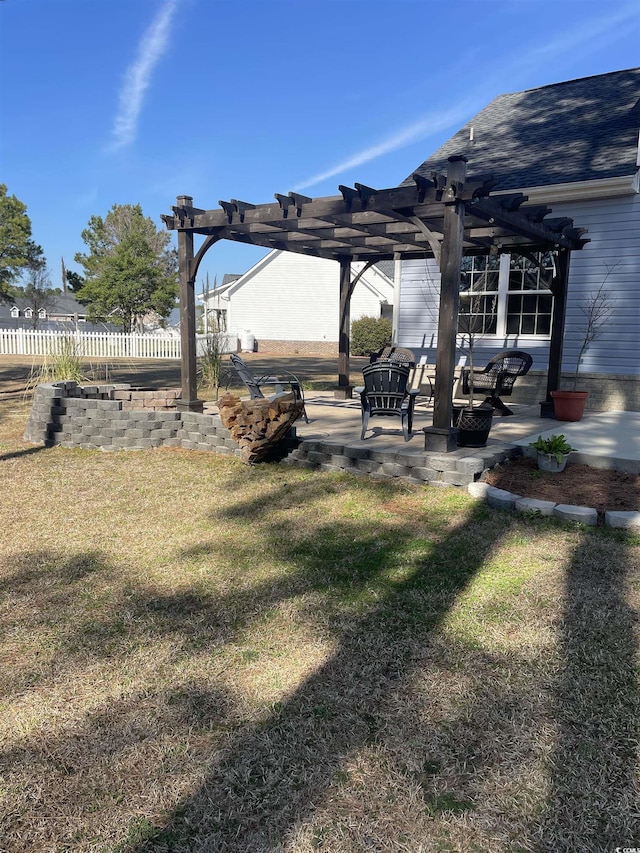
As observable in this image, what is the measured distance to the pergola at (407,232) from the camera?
497cm

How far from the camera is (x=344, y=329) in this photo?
988cm

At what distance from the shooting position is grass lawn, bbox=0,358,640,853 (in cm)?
164

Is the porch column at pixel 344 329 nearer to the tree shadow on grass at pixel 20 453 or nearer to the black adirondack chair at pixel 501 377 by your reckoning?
the black adirondack chair at pixel 501 377

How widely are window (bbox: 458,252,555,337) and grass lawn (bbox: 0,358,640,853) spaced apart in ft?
20.5

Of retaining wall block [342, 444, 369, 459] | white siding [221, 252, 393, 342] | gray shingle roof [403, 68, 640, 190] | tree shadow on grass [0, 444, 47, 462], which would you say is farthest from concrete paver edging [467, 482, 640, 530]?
white siding [221, 252, 393, 342]


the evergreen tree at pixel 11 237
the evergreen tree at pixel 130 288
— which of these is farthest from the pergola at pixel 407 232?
the evergreen tree at pixel 11 237

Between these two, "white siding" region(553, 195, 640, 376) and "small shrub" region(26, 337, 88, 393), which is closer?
Result: "small shrub" region(26, 337, 88, 393)

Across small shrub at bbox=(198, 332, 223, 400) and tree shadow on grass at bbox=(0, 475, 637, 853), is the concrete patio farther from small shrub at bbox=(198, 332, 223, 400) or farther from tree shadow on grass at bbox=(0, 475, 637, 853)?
small shrub at bbox=(198, 332, 223, 400)

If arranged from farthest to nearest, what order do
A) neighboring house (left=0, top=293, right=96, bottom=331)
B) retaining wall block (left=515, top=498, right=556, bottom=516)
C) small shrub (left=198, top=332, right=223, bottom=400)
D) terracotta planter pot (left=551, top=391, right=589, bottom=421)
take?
neighboring house (left=0, top=293, right=96, bottom=331) < small shrub (left=198, top=332, right=223, bottom=400) < terracotta planter pot (left=551, top=391, right=589, bottom=421) < retaining wall block (left=515, top=498, right=556, bottom=516)

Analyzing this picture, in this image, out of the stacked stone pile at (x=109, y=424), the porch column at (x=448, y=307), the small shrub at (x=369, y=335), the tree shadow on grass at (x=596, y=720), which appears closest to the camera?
the tree shadow on grass at (x=596, y=720)

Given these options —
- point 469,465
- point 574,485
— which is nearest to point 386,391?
point 469,465

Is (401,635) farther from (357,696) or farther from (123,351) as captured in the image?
(123,351)

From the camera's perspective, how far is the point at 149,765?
6.02 ft

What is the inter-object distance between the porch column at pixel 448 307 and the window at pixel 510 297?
437 cm
